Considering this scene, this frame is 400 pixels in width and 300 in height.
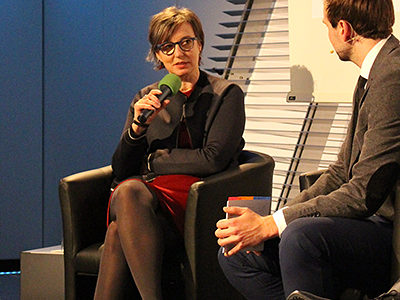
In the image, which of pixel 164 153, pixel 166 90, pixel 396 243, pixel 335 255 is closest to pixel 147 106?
pixel 166 90

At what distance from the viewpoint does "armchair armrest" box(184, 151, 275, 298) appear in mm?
2639

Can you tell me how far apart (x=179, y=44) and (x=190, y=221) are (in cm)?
88

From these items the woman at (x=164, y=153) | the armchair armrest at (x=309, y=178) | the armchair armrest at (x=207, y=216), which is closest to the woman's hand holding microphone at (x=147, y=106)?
the woman at (x=164, y=153)

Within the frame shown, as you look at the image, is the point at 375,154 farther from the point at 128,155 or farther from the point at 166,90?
the point at 128,155

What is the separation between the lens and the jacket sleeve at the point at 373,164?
1896 millimetres

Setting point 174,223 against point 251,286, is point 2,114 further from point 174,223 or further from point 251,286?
point 251,286

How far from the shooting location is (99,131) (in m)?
4.94

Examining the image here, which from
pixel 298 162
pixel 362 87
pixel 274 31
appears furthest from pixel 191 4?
pixel 362 87

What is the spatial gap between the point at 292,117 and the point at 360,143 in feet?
7.19

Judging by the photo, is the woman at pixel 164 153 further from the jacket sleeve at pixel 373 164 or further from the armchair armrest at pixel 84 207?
the jacket sleeve at pixel 373 164

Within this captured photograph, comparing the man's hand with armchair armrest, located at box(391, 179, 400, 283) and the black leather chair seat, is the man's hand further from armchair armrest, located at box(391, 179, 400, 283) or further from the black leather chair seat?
the black leather chair seat

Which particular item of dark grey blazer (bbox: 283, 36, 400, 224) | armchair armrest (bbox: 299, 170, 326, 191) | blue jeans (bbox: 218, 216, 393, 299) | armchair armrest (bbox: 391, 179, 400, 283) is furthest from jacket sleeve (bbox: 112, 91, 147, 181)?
armchair armrest (bbox: 391, 179, 400, 283)

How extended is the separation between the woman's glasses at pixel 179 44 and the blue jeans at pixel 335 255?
1383 millimetres

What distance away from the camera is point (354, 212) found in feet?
6.42
